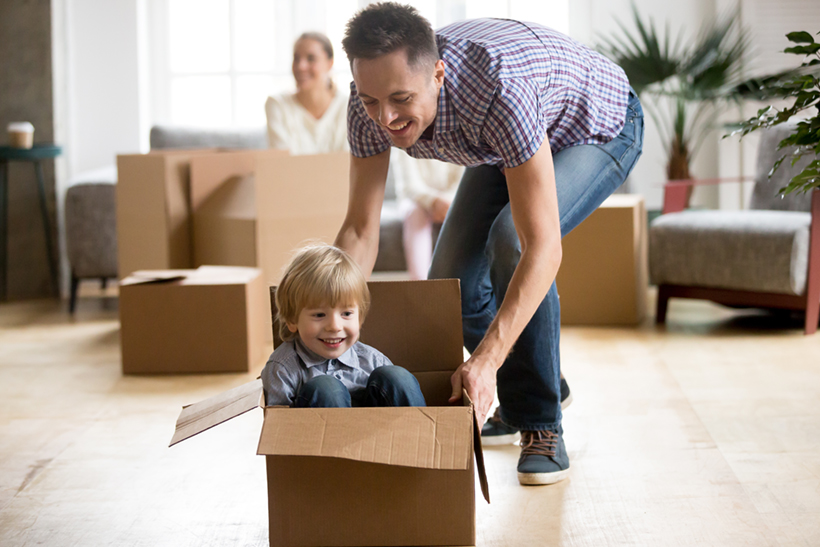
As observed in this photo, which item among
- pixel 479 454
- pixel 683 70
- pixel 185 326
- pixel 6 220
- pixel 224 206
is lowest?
pixel 185 326

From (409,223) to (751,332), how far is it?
1.35m

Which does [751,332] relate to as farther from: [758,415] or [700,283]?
[758,415]

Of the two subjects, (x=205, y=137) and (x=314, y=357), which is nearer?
(x=314, y=357)

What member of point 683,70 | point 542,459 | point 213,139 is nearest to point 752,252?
point 683,70

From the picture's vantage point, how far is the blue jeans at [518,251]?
1.56 meters

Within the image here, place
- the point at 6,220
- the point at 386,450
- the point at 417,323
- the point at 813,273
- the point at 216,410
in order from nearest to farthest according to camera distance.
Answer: the point at 386,450, the point at 216,410, the point at 417,323, the point at 813,273, the point at 6,220

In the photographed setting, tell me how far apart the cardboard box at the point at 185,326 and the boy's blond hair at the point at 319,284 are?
113cm

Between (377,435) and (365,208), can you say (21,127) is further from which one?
(377,435)

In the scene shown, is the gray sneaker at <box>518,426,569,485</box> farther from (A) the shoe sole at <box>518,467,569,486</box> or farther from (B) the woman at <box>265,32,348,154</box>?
(B) the woman at <box>265,32,348,154</box>

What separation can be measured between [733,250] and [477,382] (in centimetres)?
189

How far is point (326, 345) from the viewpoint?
139 cm

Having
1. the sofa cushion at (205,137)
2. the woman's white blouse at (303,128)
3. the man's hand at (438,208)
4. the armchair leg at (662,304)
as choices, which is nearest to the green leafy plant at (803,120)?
the armchair leg at (662,304)

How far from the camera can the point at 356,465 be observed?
4.04 feet

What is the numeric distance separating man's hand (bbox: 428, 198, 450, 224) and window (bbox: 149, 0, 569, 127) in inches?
57.8
